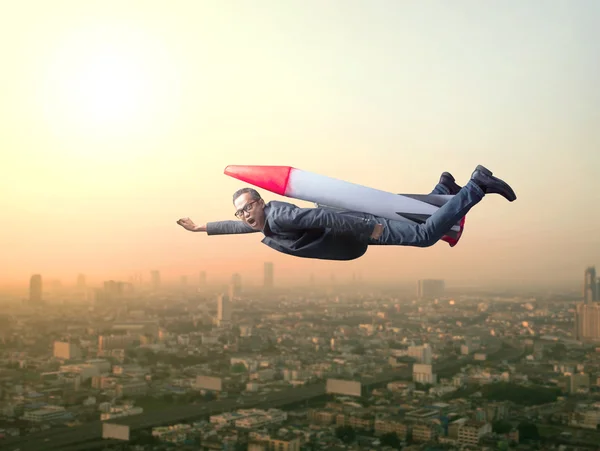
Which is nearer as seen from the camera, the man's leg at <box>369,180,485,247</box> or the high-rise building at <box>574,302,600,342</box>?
the man's leg at <box>369,180,485,247</box>

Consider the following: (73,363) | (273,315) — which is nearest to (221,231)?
(273,315)

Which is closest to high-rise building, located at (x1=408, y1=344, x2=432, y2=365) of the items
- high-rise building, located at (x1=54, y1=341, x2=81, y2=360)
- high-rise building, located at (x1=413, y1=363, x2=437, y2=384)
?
high-rise building, located at (x1=413, y1=363, x2=437, y2=384)

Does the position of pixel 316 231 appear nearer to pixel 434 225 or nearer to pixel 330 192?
pixel 330 192

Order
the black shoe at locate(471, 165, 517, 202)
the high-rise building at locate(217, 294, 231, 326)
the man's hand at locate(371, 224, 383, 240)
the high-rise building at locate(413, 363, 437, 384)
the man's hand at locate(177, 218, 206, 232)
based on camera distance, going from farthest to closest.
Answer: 1. the high-rise building at locate(217, 294, 231, 326)
2. the high-rise building at locate(413, 363, 437, 384)
3. the man's hand at locate(177, 218, 206, 232)
4. the man's hand at locate(371, 224, 383, 240)
5. the black shoe at locate(471, 165, 517, 202)

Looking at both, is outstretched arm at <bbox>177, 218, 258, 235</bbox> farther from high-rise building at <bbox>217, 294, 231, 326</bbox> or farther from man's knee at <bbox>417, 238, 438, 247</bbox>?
Answer: high-rise building at <bbox>217, 294, 231, 326</bbox>

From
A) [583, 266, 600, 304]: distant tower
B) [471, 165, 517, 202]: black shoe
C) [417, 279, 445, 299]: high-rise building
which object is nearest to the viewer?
[471, 165, 517, 202]: black shoe

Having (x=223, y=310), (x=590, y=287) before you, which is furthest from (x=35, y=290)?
(x=590, y=287)
